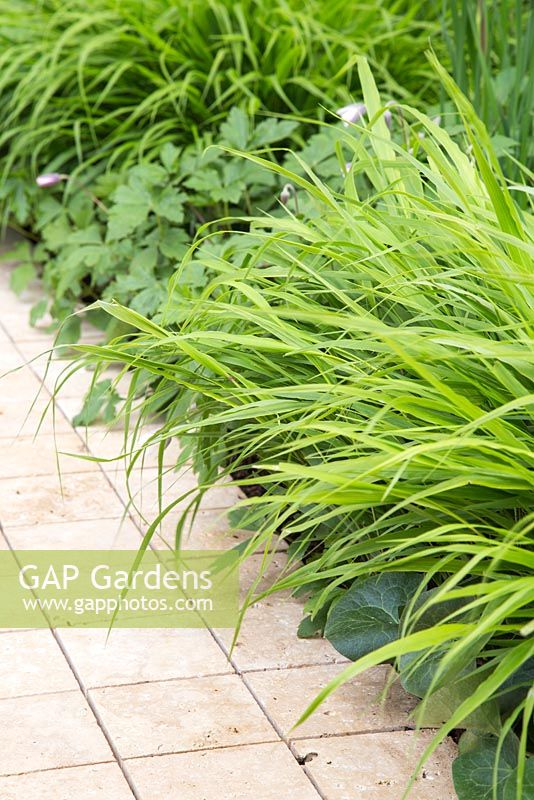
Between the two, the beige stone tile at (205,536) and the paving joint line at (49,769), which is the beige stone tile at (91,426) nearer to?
the beige stone tile at (205,536)

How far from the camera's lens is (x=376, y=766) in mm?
1825

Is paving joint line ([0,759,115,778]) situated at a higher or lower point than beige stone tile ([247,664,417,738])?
higher

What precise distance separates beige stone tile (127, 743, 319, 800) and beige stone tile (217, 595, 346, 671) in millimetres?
267

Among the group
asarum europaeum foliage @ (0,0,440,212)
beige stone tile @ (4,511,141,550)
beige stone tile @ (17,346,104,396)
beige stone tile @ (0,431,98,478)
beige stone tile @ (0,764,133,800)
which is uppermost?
asarum europaeum foliage @ (0,0,440,212)

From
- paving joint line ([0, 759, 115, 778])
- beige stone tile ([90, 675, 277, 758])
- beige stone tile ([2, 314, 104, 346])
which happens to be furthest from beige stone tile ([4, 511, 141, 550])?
beige stone tile ([2, 314, 104, 346])

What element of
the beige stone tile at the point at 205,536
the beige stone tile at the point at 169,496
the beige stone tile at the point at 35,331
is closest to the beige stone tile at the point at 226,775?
the beige stone tile at the point at 205,536

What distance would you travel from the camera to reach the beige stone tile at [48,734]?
1.80 metres

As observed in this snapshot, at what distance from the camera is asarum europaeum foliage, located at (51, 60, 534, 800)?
160 centimetres

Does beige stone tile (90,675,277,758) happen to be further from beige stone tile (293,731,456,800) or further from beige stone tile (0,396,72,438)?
beige stone tile (0,396,72,438)

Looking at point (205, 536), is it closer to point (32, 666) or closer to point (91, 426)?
point (32, 666)

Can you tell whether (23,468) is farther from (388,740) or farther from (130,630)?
(388,740)

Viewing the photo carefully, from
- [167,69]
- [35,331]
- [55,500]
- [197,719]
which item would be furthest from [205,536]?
[167,69]

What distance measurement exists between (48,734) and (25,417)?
1.42 m

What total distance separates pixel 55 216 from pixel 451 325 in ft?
8.34
